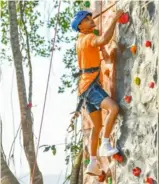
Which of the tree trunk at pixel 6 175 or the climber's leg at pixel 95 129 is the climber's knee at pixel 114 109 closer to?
the climber's leg at pixel 95 129

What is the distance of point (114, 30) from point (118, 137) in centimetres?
80

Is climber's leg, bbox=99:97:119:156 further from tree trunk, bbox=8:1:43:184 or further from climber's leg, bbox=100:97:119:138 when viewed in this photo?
tree trunk, bbox=8:1:43:184

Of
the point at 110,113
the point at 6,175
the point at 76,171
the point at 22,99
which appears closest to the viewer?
the point at 110,113

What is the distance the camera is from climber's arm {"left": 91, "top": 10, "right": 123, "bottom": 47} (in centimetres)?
371

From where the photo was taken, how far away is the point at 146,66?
360 cm

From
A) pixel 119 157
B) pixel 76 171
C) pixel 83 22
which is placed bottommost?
pixel 76 171

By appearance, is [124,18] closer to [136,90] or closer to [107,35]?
[107,35]

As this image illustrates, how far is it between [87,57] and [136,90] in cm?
45

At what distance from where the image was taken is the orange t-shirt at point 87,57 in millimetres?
3883

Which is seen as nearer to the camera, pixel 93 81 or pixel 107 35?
pixel 107 35

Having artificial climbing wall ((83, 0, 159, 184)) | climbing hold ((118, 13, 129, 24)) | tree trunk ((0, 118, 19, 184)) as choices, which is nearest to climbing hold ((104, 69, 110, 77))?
artificial climbing wall ((83, 0, 159, 184))

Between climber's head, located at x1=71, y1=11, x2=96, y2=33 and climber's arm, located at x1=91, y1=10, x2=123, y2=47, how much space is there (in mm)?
144

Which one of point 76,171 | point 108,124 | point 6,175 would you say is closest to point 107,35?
point 108,124

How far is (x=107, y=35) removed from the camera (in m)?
3.70
